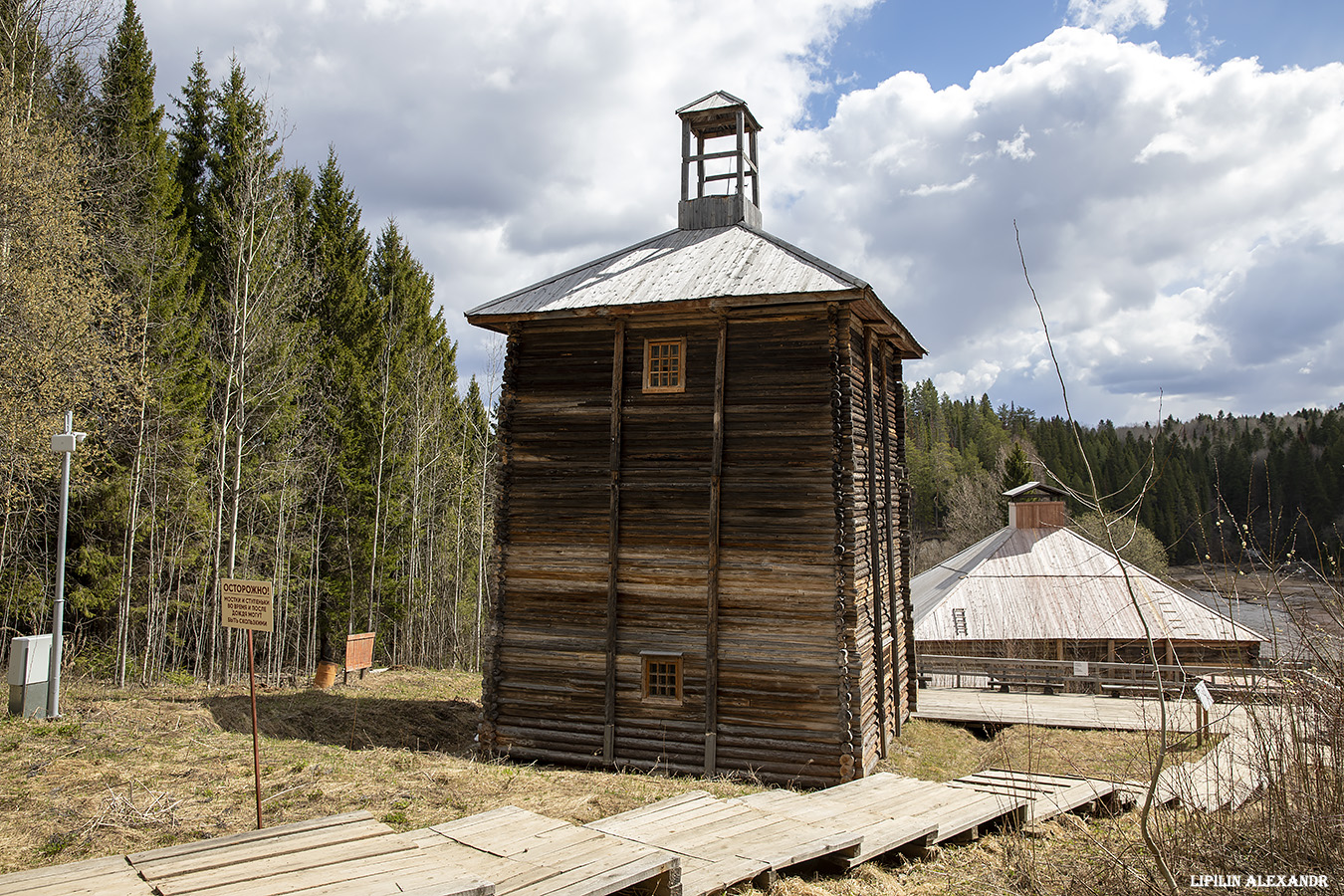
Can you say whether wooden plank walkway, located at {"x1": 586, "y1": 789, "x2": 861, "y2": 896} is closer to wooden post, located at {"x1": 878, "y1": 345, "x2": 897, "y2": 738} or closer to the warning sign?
the warning sign

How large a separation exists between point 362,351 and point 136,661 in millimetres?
14150

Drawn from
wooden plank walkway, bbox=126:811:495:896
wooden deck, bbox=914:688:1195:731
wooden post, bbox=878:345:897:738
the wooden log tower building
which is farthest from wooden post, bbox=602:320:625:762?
wooden deck, bbox=914:688:1195:731

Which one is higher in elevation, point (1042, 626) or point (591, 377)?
point (591, 377)

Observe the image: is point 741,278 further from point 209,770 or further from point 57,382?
point 57,382

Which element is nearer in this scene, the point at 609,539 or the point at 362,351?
the point at 609,539

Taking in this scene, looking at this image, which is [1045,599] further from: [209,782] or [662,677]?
[209,782]

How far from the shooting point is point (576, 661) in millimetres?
14867

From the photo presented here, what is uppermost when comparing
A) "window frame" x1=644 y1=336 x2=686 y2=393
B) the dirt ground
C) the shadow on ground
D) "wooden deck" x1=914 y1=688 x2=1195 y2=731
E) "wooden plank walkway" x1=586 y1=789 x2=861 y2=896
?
"window frame" x1=644 y1=336 x2=686 y2=393

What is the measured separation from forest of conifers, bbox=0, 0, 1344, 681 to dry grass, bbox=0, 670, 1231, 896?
401cm

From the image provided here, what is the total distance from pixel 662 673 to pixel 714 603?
1.63 metres

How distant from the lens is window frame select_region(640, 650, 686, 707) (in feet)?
46.5

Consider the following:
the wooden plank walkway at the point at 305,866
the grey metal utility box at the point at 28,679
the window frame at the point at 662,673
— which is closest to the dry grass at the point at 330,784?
the grey metal utility box at the point at 28,679

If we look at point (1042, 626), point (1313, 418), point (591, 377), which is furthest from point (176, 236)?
point (1313, 418)

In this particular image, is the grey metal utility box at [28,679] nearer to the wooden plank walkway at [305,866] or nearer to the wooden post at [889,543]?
the wooden plank walkway at [305,866]
